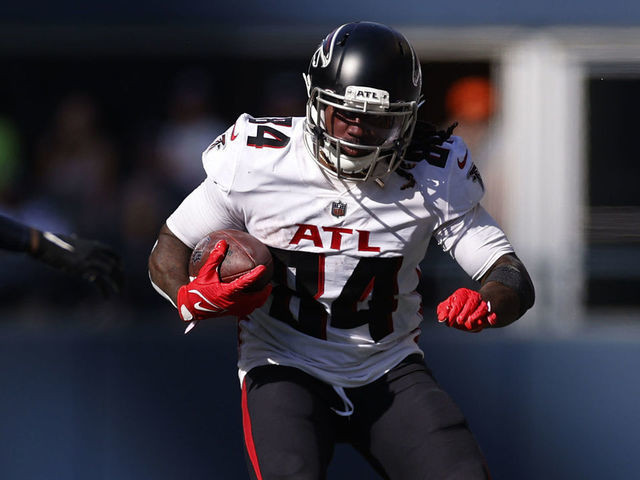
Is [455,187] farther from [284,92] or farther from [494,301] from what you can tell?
[284,92]

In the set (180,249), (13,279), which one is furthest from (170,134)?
(180,249)

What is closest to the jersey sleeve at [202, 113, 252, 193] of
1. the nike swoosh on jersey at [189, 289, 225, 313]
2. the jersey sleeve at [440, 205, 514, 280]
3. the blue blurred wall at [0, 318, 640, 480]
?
the nike swoosh on jersey at [189, 289, 225, 313]

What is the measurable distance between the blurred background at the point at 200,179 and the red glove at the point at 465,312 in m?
2.07

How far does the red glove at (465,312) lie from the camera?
111 inches

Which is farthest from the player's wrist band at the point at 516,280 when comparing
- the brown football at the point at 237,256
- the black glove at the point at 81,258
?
the black glove at the point at 81,258

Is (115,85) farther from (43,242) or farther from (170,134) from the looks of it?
(43,242)

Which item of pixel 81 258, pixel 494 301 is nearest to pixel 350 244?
pixel 494 301

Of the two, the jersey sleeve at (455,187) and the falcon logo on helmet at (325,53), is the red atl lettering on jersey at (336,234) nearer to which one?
the jersey sleeve at (455,187)

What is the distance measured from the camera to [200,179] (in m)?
5.19

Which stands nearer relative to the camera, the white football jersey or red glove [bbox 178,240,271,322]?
red glove [bbox 178,240,271,322]

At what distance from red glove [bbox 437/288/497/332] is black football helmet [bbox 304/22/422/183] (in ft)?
1.53

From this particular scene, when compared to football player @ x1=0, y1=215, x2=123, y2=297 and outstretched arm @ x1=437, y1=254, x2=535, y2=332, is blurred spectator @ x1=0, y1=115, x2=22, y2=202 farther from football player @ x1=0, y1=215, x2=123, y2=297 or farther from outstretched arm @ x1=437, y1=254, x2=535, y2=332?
outstretched arm @ x1=437, y1=254, x2=535, y2=332

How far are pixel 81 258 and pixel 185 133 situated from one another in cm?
136

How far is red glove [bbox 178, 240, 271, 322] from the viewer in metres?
2.83
